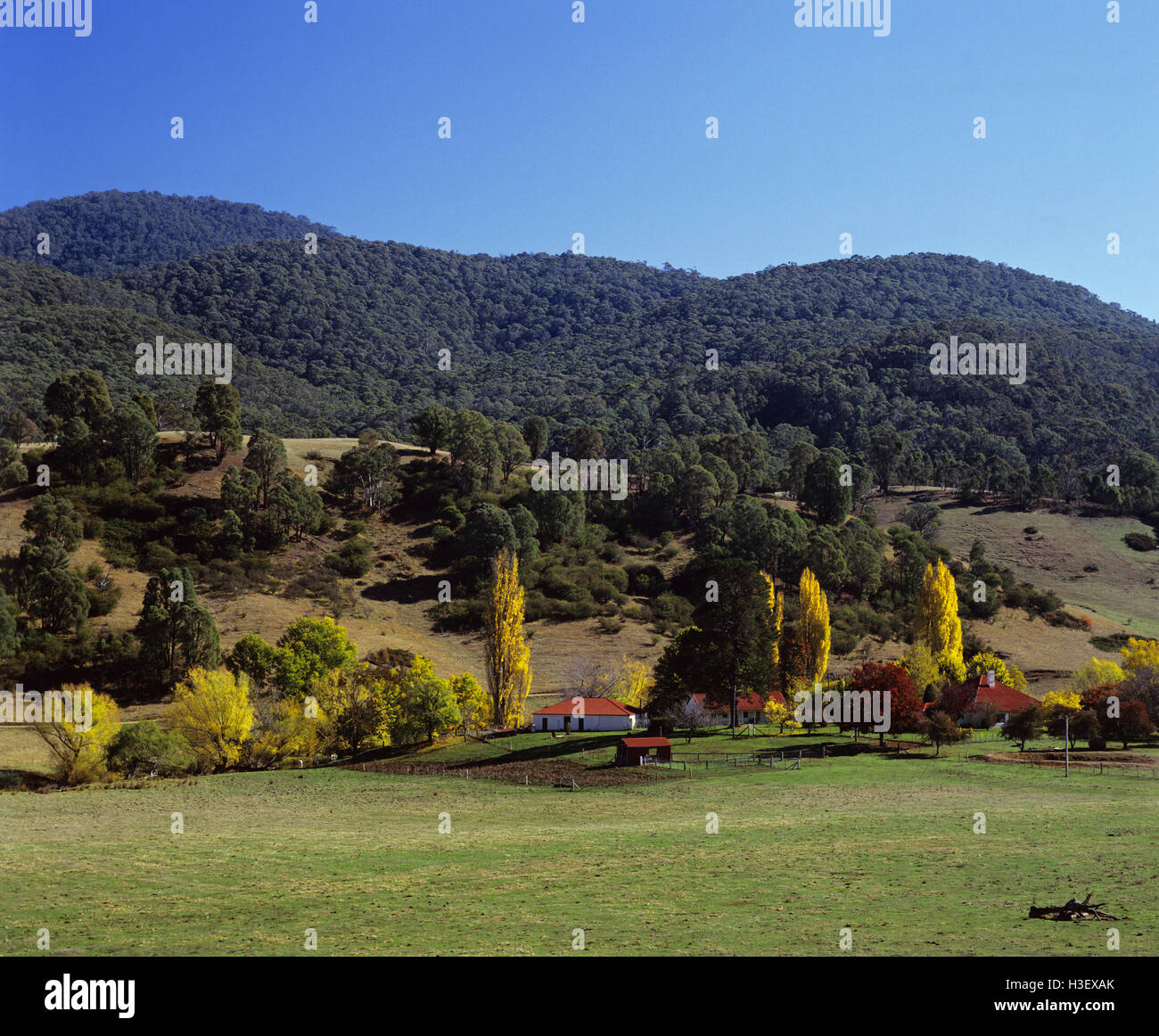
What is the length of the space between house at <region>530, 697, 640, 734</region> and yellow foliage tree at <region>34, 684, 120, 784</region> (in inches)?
1073

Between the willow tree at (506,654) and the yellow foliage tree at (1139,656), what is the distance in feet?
135

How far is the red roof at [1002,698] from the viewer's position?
77500mm

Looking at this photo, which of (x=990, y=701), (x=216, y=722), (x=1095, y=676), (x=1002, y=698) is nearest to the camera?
(x=216, y=722)

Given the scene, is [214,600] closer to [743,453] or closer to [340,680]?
[340,680]

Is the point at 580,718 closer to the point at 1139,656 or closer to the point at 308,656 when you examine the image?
the point at 308,656

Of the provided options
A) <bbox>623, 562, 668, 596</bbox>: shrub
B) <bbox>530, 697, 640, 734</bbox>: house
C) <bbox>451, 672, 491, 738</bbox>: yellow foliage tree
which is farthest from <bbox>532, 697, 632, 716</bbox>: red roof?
<bbox>623, 562, 668, 596</bbox>: shrub

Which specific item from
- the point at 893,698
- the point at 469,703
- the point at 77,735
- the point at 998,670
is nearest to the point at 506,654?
the point at 469,703

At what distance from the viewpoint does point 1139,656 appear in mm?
81250

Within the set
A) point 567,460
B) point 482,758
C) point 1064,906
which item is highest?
point 567,460

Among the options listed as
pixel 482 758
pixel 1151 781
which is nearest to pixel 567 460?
pixel 482 758

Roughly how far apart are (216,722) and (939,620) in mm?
57578

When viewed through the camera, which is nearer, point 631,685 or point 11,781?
point 11,781

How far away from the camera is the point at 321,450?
447 feet
